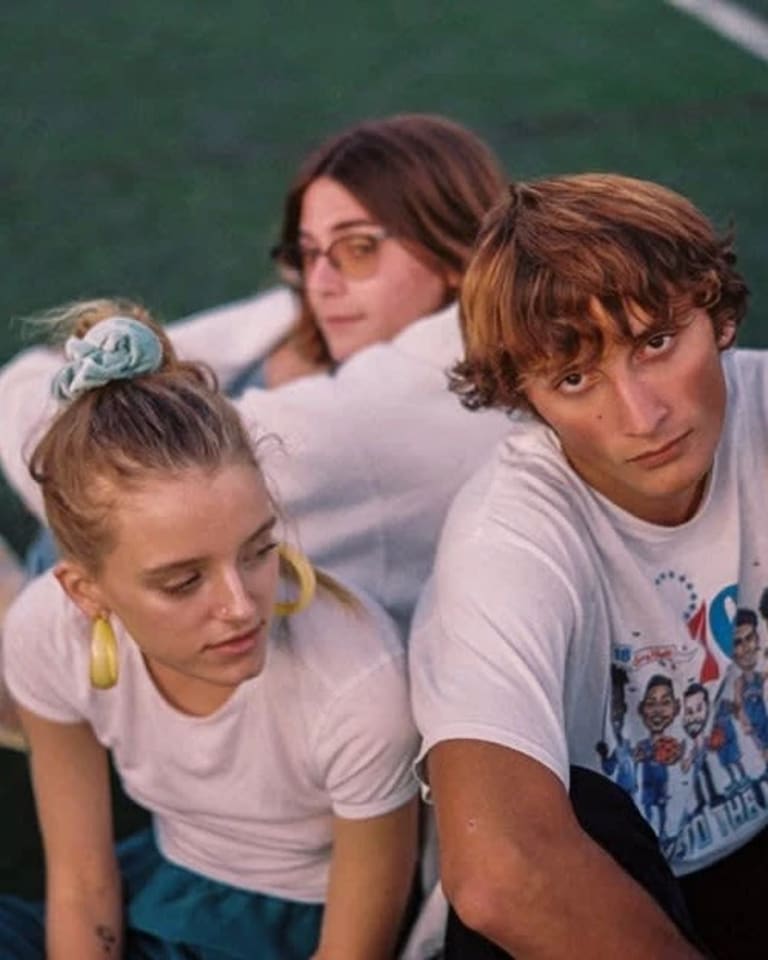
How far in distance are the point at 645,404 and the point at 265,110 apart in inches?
187

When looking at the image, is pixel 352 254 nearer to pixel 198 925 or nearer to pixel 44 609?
pixel 44 609

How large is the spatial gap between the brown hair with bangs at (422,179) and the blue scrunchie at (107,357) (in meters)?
0.85

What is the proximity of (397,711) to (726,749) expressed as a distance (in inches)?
18.1

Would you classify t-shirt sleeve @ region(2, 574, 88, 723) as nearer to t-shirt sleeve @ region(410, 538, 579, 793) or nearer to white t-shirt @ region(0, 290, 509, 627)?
white t-shirt @ region(0, 290, 509, 627)

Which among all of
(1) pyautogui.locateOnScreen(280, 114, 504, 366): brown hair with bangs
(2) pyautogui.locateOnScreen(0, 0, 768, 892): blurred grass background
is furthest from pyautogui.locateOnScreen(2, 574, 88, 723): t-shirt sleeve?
(2) pyautogui.locateOnScreen(0, 0, 768, 892): blurred grass background

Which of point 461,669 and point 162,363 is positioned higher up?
point 162,363

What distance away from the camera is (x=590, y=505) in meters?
2.40

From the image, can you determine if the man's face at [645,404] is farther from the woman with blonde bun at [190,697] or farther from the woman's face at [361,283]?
the woman's face at [361,283]

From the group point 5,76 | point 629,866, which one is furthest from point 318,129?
point 629,866

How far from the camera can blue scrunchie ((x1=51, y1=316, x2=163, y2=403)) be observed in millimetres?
2385

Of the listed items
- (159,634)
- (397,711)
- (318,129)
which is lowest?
(318,129)

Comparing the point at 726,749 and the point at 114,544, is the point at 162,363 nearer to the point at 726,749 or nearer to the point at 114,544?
the point at 114,544

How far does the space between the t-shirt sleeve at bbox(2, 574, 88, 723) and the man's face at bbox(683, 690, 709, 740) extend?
811mm

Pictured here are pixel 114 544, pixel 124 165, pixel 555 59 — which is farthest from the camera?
pixel 555 59
